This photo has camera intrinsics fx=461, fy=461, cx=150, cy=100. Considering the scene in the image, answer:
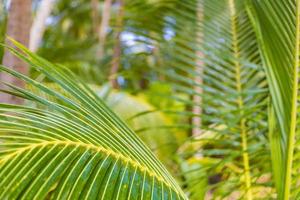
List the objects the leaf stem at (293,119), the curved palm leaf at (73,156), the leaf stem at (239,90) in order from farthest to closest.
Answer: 1. the leaf stem at (239,90)
2. the leaf stem at (293,119)
3. the curved palm leaf at (73,156)

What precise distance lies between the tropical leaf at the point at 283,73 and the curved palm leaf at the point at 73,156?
368 millimetres

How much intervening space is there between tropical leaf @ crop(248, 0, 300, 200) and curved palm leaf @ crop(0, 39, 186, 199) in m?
0.37

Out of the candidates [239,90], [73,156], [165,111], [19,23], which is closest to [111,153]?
[73,156]

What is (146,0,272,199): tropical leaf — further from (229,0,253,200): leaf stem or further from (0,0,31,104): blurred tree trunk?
(0,0,31,104): blurred tree trunk

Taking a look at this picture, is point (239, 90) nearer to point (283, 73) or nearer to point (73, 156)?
point (283, 73)

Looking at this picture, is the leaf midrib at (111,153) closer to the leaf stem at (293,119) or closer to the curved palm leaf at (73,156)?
the curved palm leaf at (73,156)

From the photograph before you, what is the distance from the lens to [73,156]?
0.59 meters

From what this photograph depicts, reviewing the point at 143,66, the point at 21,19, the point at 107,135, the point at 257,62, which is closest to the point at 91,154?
the point at 107,135

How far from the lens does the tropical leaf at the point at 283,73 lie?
92 centimetres

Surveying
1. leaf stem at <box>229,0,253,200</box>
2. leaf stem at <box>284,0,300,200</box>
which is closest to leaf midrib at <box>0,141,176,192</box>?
leaf stem at <box>284,0,300,200</box>

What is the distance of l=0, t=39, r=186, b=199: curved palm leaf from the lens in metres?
0.53

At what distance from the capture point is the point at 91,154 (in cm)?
61

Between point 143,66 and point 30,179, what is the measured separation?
1073 mm

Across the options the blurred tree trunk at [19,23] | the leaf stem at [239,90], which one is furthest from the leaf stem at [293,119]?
the blurred tree trunk at [19,23]
